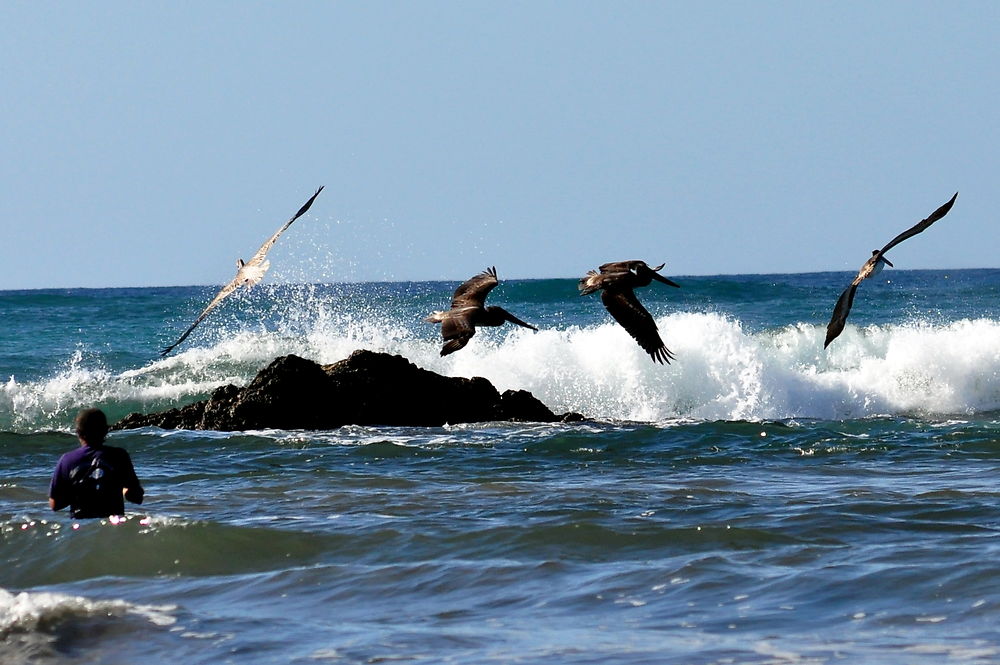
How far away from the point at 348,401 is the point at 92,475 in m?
7.64

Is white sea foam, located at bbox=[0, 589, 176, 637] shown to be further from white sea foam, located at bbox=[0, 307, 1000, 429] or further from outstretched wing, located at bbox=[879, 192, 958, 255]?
white sea foam, located at bbox=[0, 307, 1000, 429]

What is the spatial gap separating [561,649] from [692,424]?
8.46 metres

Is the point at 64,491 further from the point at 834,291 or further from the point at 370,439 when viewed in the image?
the point at 834,291

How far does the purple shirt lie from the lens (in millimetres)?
6980

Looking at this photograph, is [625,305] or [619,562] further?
[625,305]

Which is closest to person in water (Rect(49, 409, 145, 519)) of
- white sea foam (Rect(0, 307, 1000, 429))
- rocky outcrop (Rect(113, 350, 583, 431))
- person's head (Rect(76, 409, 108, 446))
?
person's head (Rect(76, 409, 108, 446))

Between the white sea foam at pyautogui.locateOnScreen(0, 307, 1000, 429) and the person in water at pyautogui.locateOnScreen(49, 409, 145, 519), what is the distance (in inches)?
447

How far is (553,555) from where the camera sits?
8078 mm

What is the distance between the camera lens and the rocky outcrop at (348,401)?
47.1 ft

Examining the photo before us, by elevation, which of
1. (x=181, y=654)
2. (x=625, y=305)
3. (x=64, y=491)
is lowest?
(x=181, y=654)

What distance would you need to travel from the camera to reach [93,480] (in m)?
6.98

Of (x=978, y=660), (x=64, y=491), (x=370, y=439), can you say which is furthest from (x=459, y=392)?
(x=978, y=660)

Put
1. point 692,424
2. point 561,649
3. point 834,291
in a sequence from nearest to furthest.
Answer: point 561,649 → point 692,424 → point 834,291

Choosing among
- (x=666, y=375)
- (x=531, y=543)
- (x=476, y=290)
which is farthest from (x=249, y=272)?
(x=666, y=375)
